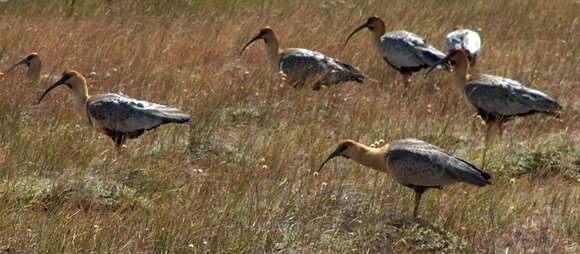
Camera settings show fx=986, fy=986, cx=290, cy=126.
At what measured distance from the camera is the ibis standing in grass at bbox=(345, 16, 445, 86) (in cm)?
1164

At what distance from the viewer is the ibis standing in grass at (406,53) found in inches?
458

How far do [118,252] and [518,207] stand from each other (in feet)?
9.43

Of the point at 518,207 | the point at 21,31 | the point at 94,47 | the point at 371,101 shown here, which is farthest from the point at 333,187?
the point at 21,31

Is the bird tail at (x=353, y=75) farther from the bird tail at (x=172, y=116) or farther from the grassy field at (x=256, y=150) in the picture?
the bird tail at (x=172, y=116)

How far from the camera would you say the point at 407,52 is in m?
11.7

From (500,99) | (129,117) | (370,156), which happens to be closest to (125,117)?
(129,117)

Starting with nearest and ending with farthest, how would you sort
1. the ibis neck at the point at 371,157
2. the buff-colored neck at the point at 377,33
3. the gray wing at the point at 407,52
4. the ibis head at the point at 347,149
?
1. the ibis neck at the point at 371,157
2. the ibis head at the point at 347,149
3. the gray wing at the point at 407,52
4. the buff-colored neck at the point at 377,33

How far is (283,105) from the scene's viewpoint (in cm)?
994

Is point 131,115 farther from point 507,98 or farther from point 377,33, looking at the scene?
point 377,33

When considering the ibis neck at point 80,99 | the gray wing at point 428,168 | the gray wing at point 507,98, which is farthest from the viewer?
the gray wing at point 507,98

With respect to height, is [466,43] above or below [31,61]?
above

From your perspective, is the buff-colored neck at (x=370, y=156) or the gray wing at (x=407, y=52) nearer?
the buff-colored neck at (x=370, y=156)

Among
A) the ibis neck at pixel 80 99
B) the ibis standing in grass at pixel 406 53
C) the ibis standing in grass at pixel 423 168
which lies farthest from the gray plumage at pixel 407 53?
the ibis standing in grass at pixel 423 168

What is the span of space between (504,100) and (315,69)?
2.57m
